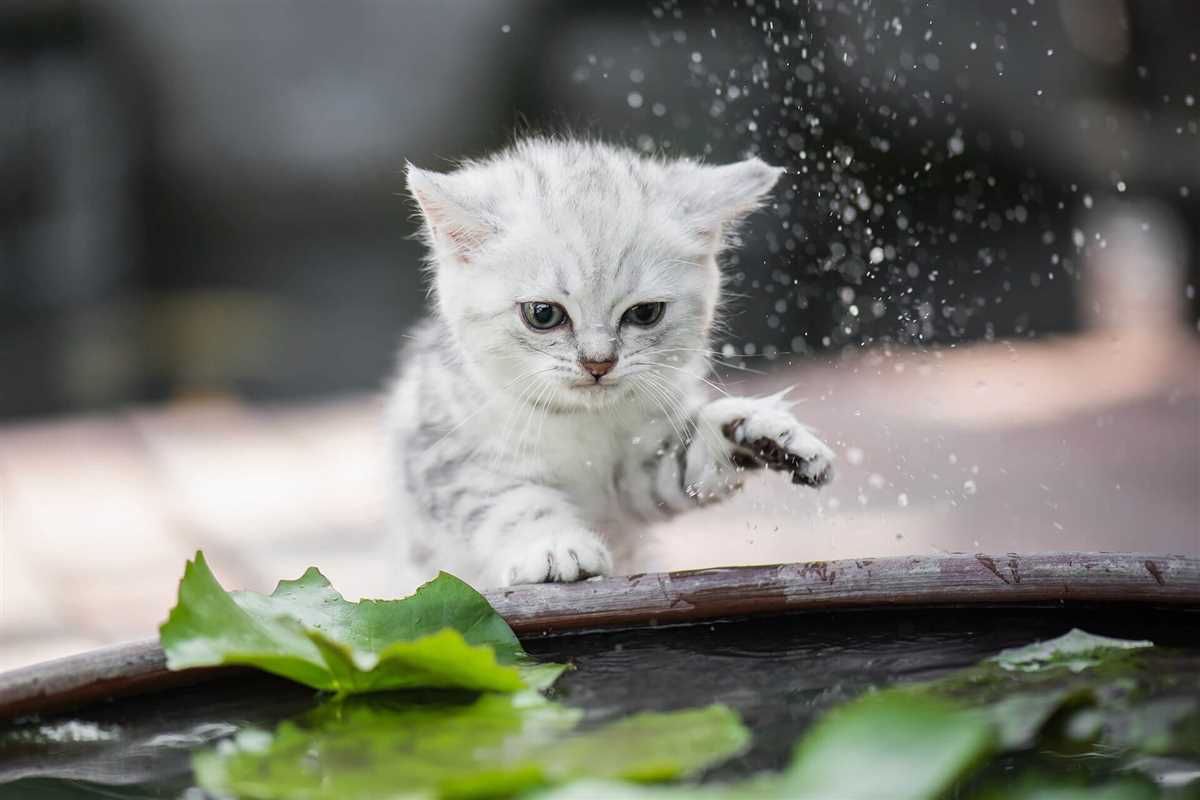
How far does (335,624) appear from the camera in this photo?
4.52 ft

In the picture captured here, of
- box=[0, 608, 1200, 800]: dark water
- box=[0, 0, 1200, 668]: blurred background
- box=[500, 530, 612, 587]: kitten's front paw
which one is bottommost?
box=[0, 608, 1200, 800]: dark water

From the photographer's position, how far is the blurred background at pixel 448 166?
190 inches

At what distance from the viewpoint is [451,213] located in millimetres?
2242

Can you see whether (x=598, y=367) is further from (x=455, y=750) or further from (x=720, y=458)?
(x=455, y=750)

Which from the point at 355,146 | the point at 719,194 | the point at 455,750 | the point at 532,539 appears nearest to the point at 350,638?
the point at 455,750

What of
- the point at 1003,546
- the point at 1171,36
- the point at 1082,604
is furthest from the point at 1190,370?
the point at 1082,604

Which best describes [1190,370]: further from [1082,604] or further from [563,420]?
[1082,604]

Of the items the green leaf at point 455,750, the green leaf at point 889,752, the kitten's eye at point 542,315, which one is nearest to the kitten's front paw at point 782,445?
the kitten's eye at point 542,315

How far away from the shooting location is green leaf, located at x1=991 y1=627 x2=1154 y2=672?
4.29ft

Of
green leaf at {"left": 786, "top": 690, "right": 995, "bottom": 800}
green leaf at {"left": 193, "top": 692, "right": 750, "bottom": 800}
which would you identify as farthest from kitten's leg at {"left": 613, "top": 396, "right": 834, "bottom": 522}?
green leaf at {"left": 786, "top": 690, "right": 995, "bottom": 800}

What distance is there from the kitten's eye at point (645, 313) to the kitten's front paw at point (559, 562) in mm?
362

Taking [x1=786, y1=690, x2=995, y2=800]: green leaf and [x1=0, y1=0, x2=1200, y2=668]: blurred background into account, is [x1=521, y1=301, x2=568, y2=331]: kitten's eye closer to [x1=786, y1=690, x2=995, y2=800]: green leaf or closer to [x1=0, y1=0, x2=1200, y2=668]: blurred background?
[x1=786, y1=690, x2=995, y2=800]: green leaf

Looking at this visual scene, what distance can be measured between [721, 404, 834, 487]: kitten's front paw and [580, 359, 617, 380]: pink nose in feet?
0.64

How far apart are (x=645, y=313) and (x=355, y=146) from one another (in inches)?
157
